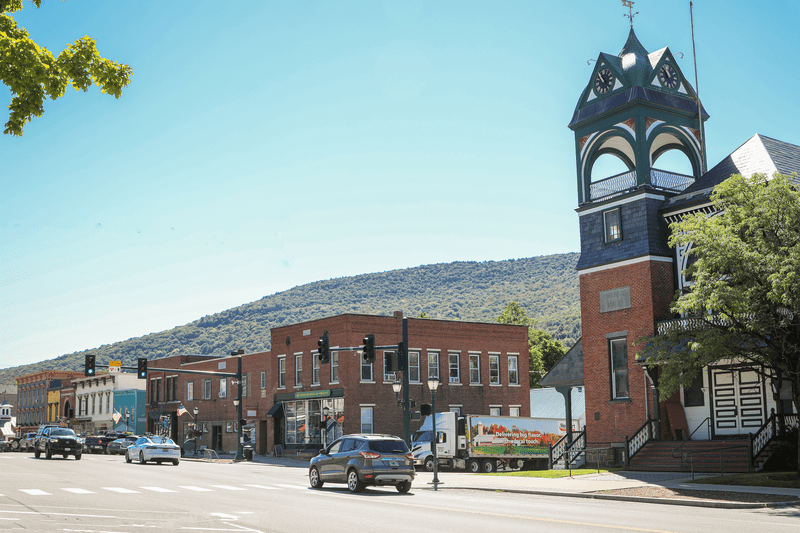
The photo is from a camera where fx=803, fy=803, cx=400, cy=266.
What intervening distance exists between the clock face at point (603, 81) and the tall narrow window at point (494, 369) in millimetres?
26514

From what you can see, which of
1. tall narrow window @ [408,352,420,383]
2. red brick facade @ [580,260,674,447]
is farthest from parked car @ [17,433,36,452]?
red brick facade @ [580,260,674,447]

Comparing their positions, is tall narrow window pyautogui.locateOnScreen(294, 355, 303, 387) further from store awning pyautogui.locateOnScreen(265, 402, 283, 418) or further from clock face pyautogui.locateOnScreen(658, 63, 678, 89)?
clock face pyautogui.locateOnScreen(658, 63, 678, 89)

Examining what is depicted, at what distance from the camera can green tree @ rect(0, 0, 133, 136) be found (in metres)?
10.9

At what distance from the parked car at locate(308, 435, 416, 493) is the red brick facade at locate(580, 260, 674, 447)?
11944 millimetres

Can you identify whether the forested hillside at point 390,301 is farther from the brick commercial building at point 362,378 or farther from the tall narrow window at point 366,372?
the tall narrow window at point 366,372

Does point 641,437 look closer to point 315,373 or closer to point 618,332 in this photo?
point 618,332

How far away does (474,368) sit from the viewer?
184 ft

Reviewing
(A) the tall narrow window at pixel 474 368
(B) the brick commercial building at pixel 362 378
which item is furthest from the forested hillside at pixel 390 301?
(A) the tall narrow window at pixel 474 368

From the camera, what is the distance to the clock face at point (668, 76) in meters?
33.7

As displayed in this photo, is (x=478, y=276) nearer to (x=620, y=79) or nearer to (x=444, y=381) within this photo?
(x=444, y=381)

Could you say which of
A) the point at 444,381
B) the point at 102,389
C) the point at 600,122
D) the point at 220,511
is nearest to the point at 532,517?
the point at 220,511

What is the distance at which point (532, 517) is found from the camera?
1570cm

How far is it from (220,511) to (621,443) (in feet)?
62.9

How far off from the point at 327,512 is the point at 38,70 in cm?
1018
